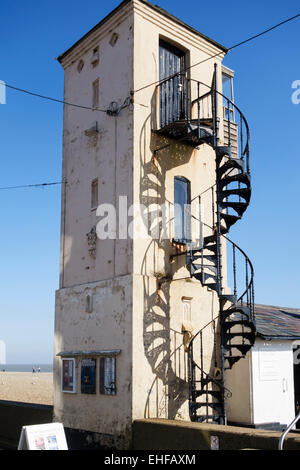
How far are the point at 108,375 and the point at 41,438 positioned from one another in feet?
17.9

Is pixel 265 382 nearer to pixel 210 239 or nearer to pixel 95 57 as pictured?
pixel 210 239

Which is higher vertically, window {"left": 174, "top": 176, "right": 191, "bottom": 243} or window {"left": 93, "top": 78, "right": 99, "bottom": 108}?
window {"left": 93, "top": 78, "right": 99, "bottom": 108}

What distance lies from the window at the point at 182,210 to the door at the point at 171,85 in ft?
5.28

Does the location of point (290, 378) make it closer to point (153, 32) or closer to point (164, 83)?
point (164, 83)

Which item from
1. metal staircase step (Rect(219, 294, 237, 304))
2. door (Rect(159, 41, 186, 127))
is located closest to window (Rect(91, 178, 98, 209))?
door (Rect(159, 41, 186, 127))

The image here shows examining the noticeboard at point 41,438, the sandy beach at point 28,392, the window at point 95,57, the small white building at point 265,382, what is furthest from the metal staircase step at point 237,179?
the sandy beach at point 28,392

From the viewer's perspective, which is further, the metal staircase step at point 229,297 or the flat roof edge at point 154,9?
the flat roof edge at point 154,9

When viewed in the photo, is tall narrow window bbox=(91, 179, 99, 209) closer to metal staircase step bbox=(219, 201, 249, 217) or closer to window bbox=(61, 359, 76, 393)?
metal staircase step bbox=(219, 201, 249, 217)

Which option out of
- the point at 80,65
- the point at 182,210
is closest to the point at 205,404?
the point at 182,210

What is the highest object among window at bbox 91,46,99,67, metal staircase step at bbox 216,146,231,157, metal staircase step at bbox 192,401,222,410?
window at bbox 91,46,99,67

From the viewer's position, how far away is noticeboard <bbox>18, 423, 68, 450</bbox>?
265 inches

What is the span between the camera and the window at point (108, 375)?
12.0 metres

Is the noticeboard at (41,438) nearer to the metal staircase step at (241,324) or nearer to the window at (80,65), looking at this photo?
the metal staircase step at (241,324)

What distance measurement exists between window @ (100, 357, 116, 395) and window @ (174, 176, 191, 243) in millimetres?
3356
